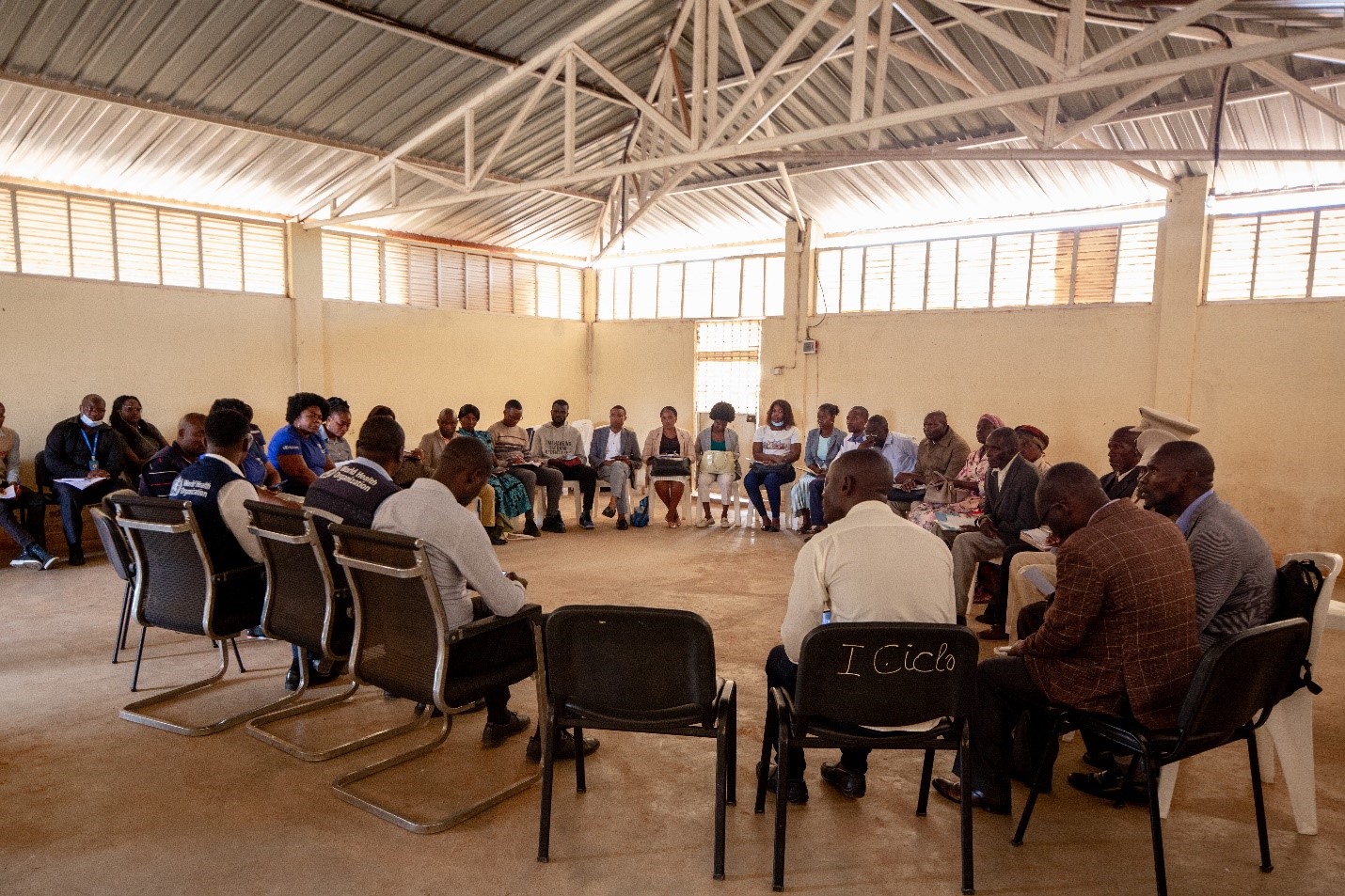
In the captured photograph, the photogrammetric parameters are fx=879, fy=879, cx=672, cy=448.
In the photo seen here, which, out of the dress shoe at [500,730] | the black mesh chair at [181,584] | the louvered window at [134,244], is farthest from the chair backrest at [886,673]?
the louvered window at [134,244]

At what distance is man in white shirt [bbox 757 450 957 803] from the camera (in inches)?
99.7

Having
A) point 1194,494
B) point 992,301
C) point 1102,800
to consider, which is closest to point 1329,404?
point 992,301

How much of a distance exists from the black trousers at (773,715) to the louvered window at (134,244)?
791cm

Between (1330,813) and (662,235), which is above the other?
(662,235)

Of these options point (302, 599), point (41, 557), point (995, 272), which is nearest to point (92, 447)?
point (41, 557)

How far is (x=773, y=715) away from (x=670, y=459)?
20.1ft

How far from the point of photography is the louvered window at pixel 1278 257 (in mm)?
7285

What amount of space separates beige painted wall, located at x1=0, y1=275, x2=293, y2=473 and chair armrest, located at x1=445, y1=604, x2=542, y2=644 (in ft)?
22.4

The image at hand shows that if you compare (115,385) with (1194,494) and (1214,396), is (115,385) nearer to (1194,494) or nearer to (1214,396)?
(1194,494)

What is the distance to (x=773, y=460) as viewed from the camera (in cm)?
877

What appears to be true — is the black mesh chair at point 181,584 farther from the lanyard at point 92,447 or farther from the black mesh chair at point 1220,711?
the lanyard at point 92,447

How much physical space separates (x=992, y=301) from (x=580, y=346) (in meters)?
5.73

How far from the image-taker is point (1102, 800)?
3080 mm

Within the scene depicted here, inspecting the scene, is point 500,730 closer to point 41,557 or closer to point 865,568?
point 865,568
